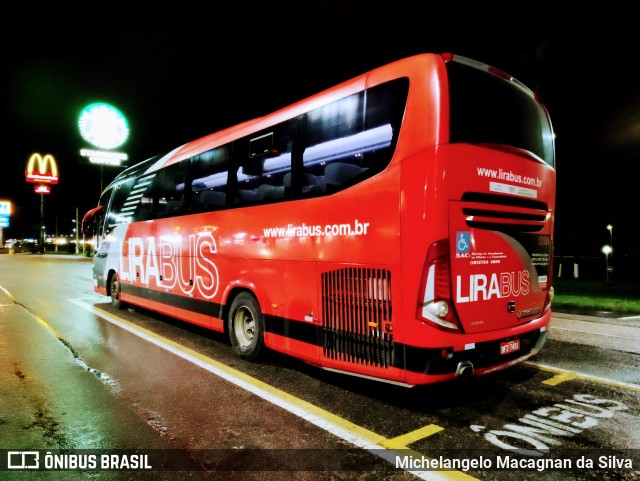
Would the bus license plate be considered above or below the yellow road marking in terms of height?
above

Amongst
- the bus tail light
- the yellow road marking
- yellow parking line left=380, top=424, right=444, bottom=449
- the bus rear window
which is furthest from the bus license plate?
the bus rear window

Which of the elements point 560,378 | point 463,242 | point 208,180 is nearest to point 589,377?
point 560,378

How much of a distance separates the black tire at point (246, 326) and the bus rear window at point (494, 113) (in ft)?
11.9

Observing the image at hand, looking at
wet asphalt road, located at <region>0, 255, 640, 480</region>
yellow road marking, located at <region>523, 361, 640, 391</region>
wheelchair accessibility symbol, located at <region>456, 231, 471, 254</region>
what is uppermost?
wheelchair accessibility symbol, located at <region>456, 231, 471, 254</region>

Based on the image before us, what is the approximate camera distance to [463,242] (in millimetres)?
3904

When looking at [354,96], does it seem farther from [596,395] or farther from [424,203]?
[596,395]

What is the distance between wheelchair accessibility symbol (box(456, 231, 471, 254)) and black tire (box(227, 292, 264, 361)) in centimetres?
301

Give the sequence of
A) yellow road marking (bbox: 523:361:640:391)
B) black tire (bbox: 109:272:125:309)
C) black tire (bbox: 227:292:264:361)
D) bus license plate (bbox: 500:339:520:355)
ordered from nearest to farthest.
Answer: bus license plate (bbox: 500:339:520:355), yellow road marking (bbox: 523:361:640:391), black tire (bbox: 227:292:264:361), black tire (bbox: 109:272:125:309)

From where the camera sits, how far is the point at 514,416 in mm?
3982

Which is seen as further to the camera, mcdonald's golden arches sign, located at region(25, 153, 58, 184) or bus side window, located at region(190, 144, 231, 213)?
mcdonald's golden arches sign, located at region(25, 153, 58, 184)

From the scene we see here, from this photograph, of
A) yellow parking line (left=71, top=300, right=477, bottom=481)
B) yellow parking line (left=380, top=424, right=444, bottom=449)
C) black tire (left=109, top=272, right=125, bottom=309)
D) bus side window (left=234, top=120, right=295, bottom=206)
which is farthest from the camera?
black tire (left=109, top=272, right=125, bottom=309)

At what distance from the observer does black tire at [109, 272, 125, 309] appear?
34.9 feet

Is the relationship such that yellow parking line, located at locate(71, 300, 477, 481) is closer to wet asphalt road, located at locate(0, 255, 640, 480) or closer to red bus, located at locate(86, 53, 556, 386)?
wet asphalt road, located at locate(0, 255, 640, 480)

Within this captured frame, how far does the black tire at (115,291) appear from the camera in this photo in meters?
10.6
